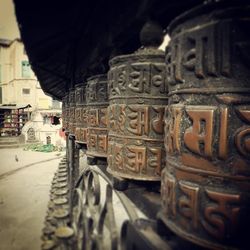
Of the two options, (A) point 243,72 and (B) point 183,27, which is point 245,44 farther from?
(B) point 183,27

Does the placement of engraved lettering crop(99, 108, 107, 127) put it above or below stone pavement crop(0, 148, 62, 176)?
above

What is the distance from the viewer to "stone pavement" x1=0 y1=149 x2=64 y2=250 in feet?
18.1

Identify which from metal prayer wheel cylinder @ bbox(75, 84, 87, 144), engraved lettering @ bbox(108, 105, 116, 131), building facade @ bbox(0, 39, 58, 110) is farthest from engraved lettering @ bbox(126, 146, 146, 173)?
building facade @ bbox(0, 39, 58, 110)

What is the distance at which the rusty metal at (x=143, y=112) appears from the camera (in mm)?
1648

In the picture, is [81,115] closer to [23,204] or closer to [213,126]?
[213,126]

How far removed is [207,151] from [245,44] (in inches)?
16.4

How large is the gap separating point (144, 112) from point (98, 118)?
34.4 inches

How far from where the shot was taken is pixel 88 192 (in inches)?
113

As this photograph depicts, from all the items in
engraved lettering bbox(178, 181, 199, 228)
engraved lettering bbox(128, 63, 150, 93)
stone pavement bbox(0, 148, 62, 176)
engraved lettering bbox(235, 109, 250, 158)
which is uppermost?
engraved lettering bbox(128, 63, 150, 93)

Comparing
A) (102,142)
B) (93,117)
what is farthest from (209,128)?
(93,117)

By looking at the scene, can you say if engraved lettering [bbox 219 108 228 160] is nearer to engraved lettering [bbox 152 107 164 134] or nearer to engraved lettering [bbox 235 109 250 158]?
engraved lettering [bbox 235 109 250 158]

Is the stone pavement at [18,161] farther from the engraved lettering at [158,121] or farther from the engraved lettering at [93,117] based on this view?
the engraved lettering at [158,121]

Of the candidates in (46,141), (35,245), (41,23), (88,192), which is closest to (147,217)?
(88,192)

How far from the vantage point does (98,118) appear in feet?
8.05
